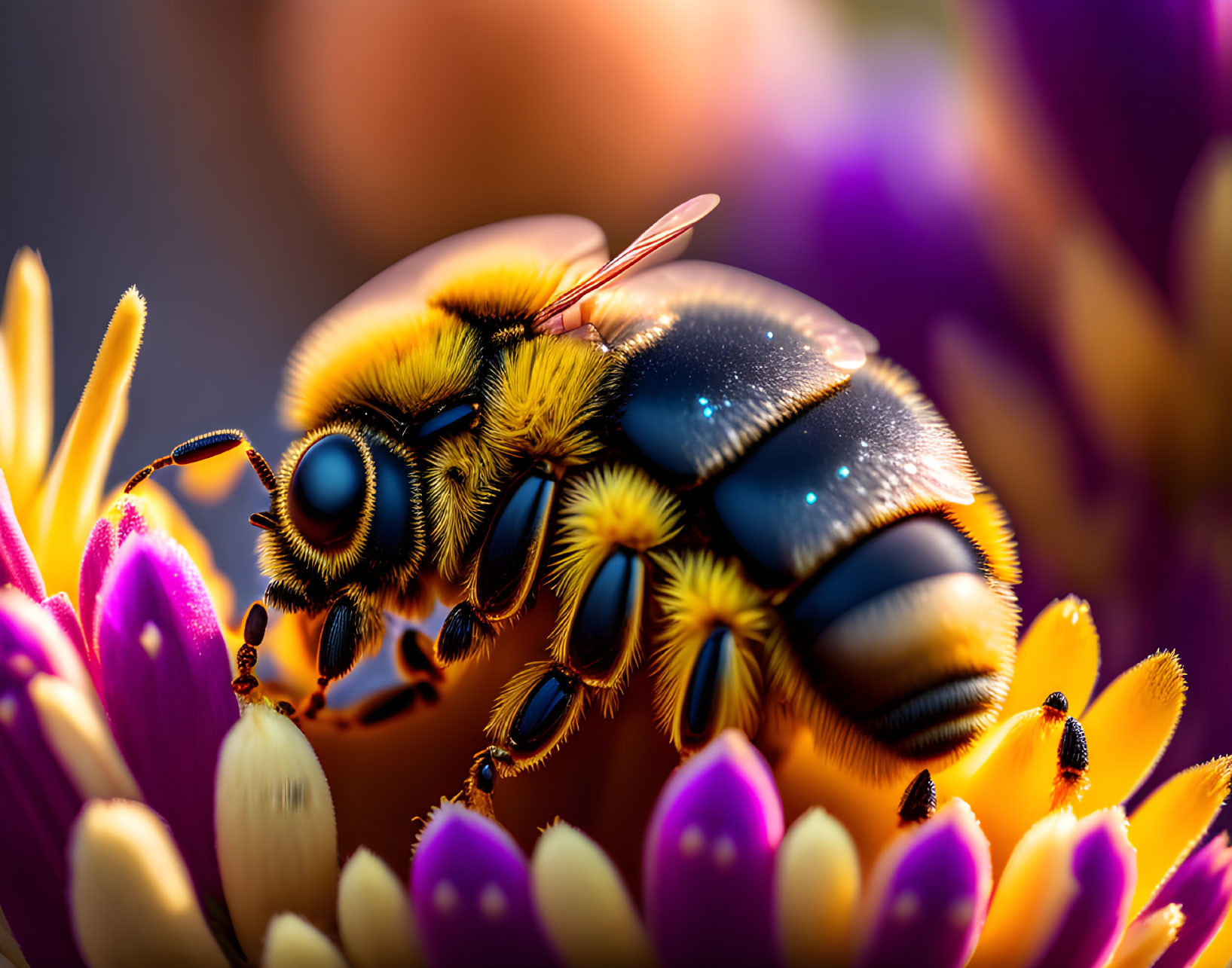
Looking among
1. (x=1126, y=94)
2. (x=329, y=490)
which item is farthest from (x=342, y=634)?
(x=1126, y=94)

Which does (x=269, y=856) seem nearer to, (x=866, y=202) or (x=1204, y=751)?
(x=1204, y=751)

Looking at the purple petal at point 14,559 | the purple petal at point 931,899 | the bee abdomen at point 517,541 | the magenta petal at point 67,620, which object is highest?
the purple petal at point 14,559

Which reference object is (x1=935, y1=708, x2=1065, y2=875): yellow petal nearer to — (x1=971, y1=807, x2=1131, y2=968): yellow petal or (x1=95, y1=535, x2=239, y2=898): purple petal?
(x1=971, y1=807, x2=1131, y2=968): yellow petal

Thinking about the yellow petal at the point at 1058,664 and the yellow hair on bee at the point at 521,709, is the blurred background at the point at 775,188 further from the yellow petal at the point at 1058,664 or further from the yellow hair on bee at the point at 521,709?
the yellow hair on bee at the point at 521,709

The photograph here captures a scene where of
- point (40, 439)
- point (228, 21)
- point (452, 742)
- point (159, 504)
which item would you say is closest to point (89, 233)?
point (228, 21)

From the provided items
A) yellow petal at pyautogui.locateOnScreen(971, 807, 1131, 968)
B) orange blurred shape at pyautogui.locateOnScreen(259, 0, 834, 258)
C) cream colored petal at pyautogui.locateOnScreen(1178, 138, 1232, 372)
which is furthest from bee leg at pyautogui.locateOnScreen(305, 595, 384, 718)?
orange blurred shape at pyautogui.locateOnScreen(259, 0, 834, 258)

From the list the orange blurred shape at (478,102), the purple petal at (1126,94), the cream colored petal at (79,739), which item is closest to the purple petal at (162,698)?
the cream colored petal at (79,739)

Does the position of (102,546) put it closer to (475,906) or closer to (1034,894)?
(475,906)
